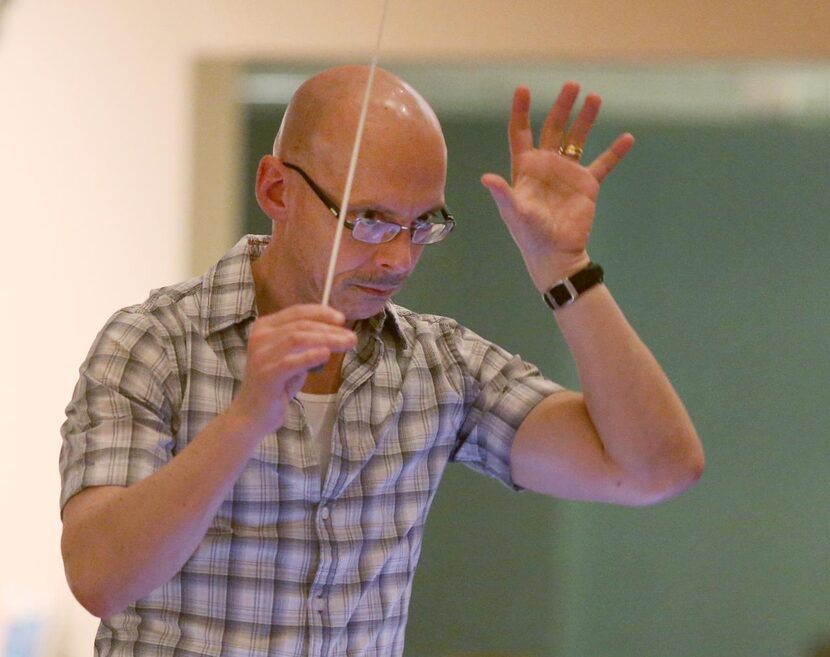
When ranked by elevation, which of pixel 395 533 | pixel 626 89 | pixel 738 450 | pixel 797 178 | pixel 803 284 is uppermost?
pixel 626 89

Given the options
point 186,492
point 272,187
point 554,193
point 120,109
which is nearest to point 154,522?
point 186,492

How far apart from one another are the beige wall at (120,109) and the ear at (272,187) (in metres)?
1.65

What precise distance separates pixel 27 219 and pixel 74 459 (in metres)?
2.01

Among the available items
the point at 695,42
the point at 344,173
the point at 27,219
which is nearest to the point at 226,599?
the point at 344,173

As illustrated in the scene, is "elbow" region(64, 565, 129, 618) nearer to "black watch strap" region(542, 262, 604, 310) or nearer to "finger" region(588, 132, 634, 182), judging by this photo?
"black watch strap" region(542, 262, 604, 310)

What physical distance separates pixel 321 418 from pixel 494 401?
0.88ft

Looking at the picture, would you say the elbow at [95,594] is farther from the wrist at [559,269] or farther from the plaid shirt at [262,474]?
the wrist at [559,269]

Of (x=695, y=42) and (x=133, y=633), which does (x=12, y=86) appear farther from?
(x=133, y=633)

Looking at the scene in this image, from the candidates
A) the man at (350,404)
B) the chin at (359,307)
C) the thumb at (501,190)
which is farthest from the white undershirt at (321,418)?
the thumb at (501,190)

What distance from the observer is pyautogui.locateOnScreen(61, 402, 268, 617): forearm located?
131cm

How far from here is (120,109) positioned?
3.28m

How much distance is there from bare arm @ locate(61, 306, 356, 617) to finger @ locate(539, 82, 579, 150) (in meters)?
0.48

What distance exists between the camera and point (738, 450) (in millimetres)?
3436

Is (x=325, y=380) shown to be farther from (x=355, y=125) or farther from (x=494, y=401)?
(x=355, y=125)
